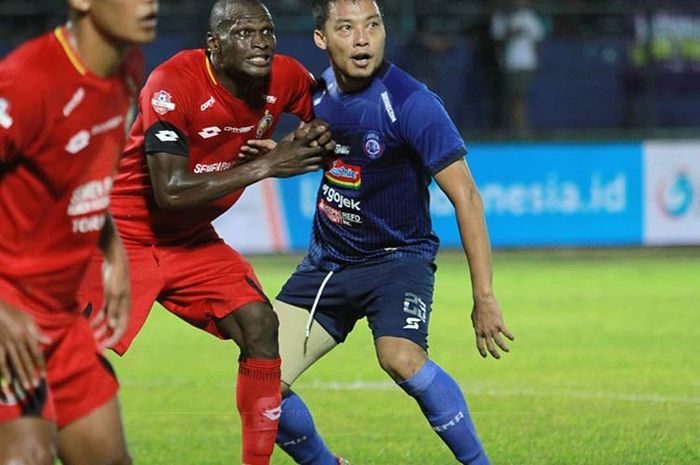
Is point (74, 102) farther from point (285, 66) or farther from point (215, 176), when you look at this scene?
point (285, 66)

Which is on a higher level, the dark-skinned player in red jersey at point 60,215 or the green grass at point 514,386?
the dark-skinned player in red jersey at point 60,215

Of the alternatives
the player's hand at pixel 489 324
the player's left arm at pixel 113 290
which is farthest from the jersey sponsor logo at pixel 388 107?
the player's left arm at pixel 113 290

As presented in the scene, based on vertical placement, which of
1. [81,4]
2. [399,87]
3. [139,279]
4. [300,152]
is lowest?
[139,279]

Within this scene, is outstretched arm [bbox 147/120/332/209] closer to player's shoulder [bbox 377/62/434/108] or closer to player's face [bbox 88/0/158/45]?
player's shoulder [bbox 377/62/434/108]

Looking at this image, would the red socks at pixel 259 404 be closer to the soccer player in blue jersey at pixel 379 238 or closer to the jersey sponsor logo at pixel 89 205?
the soccer player in blue jersey at pixel 379 238

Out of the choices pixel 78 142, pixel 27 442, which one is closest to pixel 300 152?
pixel 78 142

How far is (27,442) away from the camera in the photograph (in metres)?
4.20

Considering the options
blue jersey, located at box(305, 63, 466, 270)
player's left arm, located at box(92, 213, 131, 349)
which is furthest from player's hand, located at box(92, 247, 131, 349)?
blue jersey, located at box(305, 63, 466, 270)

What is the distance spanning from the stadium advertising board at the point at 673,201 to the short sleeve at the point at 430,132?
1173cm

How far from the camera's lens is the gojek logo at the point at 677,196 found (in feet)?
→ 56.6

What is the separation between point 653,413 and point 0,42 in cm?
1245

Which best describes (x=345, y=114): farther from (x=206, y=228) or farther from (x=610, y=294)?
(x=610, y=294)

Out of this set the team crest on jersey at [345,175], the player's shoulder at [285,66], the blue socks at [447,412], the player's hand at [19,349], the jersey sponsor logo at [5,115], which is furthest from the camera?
the player's shoulder at [285,66]

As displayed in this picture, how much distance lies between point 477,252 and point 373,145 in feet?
2.46
